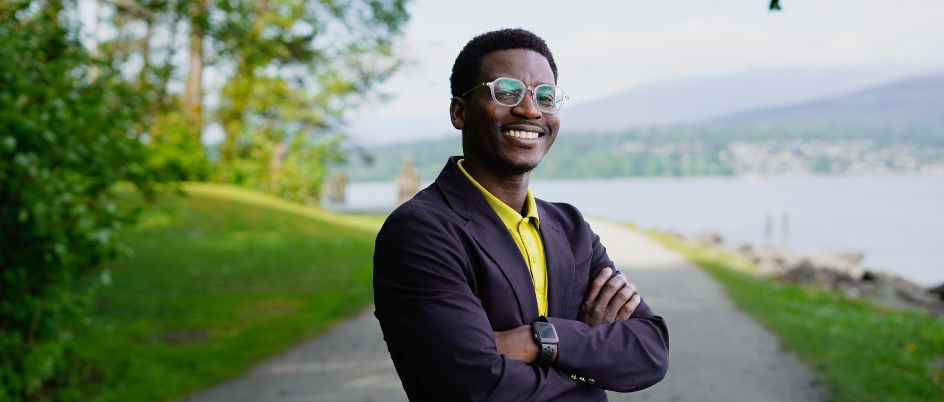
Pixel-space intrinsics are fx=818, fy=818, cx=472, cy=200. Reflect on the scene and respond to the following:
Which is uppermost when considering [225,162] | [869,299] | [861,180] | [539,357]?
[539,357]

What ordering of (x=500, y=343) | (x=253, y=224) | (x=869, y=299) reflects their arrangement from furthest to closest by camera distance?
(x=253, y=224) → (x=869, y=299) → (x=500, y=343)

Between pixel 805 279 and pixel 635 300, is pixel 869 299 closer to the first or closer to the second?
pixel 805 279

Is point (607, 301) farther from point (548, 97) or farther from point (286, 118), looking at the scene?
point (286, 118)

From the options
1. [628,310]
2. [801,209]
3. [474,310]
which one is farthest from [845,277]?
[801,209]

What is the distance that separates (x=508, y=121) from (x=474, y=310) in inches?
21.1

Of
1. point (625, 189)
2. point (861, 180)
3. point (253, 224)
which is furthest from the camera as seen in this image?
point (861, 180)

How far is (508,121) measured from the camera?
2.29 meters

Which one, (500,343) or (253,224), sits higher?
(500,343)

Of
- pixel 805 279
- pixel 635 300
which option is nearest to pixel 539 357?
pixel 635 300

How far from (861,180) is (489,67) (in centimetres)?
6765

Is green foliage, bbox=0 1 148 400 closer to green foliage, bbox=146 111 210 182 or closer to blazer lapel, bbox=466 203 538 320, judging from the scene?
blazer lapel, bbox=466 203 538 320

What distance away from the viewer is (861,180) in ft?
207

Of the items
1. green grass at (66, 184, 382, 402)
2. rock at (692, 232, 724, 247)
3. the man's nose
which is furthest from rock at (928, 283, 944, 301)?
the man's nose

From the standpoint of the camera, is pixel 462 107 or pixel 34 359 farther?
pixel 34 359
